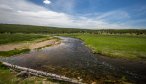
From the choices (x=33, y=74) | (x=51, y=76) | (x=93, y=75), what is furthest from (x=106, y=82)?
(x=33, y=74)

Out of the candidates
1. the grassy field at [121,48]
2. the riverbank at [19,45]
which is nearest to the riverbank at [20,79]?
the riverbank at [19,45]

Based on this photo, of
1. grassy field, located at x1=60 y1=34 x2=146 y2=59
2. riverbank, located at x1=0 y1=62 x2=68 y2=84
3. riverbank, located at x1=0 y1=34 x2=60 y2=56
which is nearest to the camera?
riverbank, located at x1=0 y1=62 x2=68 y2=84

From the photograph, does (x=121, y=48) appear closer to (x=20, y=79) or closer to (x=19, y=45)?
(x=20, y=79)

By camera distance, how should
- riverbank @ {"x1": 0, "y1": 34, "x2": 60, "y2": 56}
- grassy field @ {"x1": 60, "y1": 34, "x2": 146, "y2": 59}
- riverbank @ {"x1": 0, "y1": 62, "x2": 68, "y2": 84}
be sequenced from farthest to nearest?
riverbank @ {"x1": 0, "y1": 34, "x2": 60, "y2": 56} → grassy field @ {"x1": 60, "y1": 34, "x2": 146, "y2": 59} → riverbank @ {"x1": 0, "y1": 62, "x2": 68, "y2": 84}

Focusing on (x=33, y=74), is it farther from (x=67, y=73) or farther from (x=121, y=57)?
(x=121, y=57)

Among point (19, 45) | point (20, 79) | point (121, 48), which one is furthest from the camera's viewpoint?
point (19, 45)

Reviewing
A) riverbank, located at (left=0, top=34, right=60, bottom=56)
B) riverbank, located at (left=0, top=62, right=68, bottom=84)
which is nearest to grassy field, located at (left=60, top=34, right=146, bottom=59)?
riverbank, located at (left=0, top=34, right=60, bottom=56)

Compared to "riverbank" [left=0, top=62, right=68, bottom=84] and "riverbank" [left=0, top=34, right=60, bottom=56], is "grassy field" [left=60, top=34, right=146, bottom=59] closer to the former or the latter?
"riverbank" [left=0, top=34, right=60, bottom=56]

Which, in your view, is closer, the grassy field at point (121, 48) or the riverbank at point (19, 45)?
the grassy field at point (121, 48)

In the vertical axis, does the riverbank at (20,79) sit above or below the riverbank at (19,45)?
above

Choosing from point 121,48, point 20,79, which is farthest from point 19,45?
point 20,79

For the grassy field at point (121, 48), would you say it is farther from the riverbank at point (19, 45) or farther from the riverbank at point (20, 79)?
the riverbank at point (20, 79)
